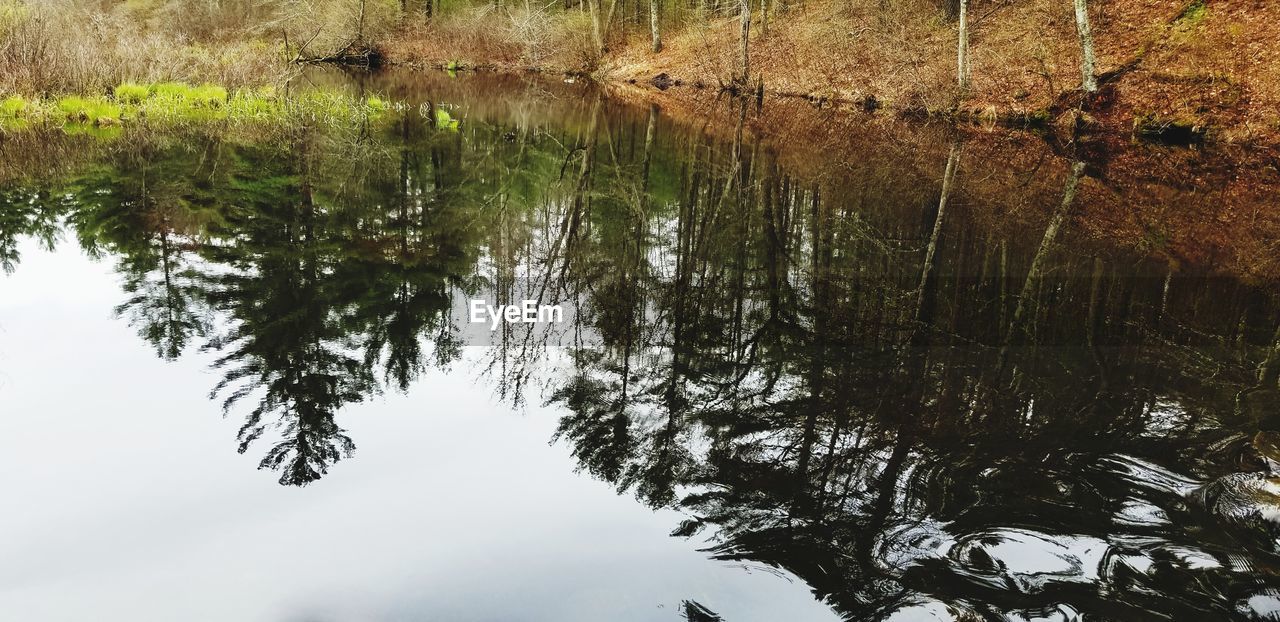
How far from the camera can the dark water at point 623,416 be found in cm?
322

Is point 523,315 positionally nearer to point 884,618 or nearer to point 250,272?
point 250,272

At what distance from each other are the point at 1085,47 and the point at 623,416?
1821cm

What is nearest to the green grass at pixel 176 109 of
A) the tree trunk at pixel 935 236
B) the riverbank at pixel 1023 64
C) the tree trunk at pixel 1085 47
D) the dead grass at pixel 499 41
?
the tree trunk at pixel 935 236

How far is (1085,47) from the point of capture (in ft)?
58.7

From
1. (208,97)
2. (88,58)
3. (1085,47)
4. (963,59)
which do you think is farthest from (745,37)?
(88,58)

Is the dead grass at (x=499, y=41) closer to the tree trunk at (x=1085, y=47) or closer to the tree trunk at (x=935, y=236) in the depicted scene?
the tree trunk at (x=1085, y=47)

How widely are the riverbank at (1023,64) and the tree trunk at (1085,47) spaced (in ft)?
1.48

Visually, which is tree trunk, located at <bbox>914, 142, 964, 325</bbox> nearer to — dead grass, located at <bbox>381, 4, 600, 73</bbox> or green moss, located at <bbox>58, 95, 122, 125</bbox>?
green moss, located at <bbox>58, 95, 122, 125</bbox>

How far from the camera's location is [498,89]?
3262cm

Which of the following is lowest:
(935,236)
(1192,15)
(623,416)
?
(623,416)

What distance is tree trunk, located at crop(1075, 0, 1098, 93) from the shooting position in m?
17.4

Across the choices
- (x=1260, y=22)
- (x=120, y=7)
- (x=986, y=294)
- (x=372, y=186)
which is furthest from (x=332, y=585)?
(x=120, y=7)

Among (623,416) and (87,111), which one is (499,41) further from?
(623,416)

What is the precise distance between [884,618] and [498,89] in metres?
32.3
